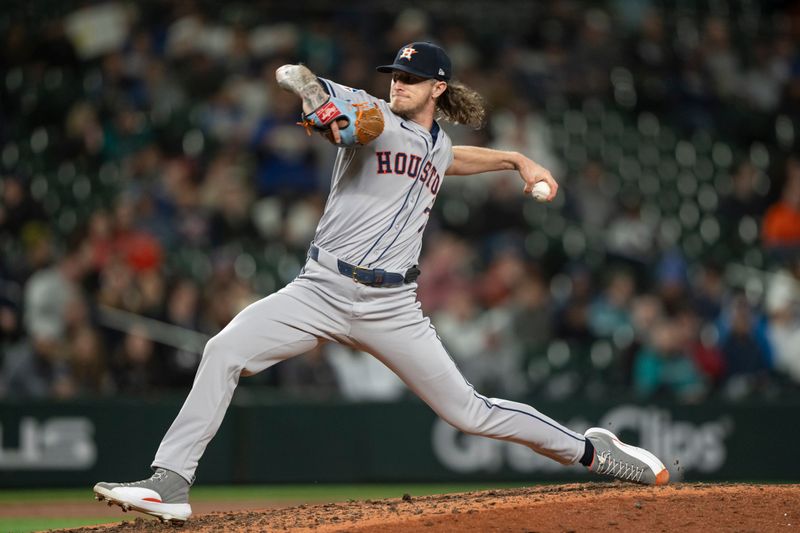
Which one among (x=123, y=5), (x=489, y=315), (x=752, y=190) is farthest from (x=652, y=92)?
(x=123, y=5)

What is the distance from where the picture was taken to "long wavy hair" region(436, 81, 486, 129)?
17.0 feet

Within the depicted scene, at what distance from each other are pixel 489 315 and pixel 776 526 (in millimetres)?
5582

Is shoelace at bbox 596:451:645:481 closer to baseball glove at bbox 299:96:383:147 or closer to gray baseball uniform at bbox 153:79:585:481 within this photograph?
gray baseball uniform at bbox 153:79:585:481

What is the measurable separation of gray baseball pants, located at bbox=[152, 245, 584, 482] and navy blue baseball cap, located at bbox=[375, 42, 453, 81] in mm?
840

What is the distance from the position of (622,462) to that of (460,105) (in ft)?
5.92

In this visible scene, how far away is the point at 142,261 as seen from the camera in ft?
33.4

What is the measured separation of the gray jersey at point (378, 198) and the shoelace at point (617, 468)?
4.34 feet

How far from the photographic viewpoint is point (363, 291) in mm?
4801

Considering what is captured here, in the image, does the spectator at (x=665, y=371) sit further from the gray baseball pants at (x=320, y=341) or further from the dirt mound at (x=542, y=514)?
the gray baseball pants at (x=320, y=341)

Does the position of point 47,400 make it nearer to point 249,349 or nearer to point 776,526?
point 249,349

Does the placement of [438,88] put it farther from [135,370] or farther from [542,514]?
[135,370]

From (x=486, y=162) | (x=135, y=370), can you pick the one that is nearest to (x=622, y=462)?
(x=486, y=162)

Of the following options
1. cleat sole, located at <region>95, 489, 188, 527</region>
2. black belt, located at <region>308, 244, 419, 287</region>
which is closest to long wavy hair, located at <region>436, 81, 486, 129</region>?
black belt, located at <region>308, 244, 419, 287</region>

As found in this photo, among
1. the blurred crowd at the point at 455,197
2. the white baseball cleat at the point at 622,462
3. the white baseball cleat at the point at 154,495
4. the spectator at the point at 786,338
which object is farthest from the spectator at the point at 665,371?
the white baseball cleat at the point at 154,495
